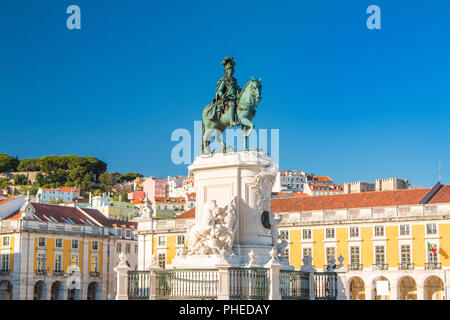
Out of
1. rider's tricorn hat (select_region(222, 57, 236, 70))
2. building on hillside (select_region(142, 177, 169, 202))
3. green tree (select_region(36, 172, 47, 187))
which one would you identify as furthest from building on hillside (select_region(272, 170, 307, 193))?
rider's tricorn hat (select_region(222, 57, 236, 70))

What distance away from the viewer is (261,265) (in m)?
20.3

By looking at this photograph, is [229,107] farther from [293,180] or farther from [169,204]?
[293,180]

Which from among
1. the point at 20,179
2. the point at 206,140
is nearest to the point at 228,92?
the point at 206,140

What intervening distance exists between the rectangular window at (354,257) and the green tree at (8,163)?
123 meters

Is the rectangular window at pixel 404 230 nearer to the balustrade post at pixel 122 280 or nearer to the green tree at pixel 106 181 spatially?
the balustrade post at pixel 122 280

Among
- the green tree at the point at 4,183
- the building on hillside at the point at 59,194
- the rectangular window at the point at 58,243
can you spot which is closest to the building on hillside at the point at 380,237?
the rectangular window at the point at 58,243

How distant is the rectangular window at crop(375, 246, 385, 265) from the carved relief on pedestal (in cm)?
4081

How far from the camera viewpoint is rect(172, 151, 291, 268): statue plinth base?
68.3 feet

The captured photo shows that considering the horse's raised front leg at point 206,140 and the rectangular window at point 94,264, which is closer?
the horse's raised front leg at point 206,140

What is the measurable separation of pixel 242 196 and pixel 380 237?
40244 millimetres

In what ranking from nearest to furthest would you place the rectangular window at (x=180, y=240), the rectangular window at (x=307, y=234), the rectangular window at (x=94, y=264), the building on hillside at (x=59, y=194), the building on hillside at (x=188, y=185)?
1. the rectangular window at (x=307, y=234)
2. the rectangular window at (x=180, y=240)
3. the rectangular window at (x=94, y=264)
4. the building on hillside at (x=59, y=194)
5. the building on hillside at (x=188, y=185)

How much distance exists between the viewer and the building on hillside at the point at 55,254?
6700 cm
